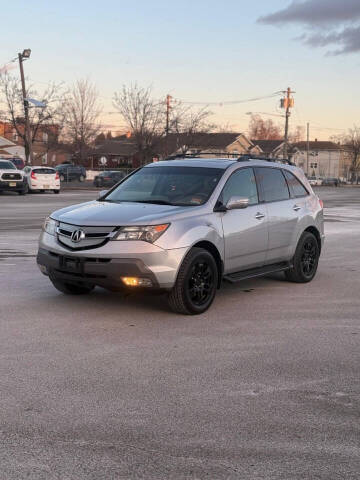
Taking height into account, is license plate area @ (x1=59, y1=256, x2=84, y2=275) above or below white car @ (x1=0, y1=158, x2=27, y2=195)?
below

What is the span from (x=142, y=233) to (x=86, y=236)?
599mm

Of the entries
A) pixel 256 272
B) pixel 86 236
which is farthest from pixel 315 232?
pixel 86 236

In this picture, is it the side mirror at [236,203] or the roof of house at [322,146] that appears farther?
the roof of house at [322,146]

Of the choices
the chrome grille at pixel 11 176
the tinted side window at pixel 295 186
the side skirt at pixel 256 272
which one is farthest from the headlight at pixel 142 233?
the chrome grille at pixel 11 176

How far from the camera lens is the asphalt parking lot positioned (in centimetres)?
351

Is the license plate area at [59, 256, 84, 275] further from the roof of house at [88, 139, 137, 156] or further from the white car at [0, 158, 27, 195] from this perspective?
the roof of house at [88, 139, 137, 156]

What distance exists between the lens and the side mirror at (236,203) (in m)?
7.32

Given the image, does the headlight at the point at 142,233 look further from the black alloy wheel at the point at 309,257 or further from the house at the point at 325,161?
the house at the point at 325,161

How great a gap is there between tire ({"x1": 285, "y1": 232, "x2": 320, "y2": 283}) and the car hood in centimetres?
228

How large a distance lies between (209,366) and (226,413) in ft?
3.38

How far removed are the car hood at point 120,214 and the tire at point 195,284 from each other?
1.60 feet

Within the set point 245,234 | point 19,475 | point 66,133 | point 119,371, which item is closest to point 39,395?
point 119,371

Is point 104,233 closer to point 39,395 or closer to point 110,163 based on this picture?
point 39,395

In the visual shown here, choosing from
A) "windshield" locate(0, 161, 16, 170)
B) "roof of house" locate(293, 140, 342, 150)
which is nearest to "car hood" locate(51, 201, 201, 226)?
"windshield" locate(0, 161, 16, 170)
